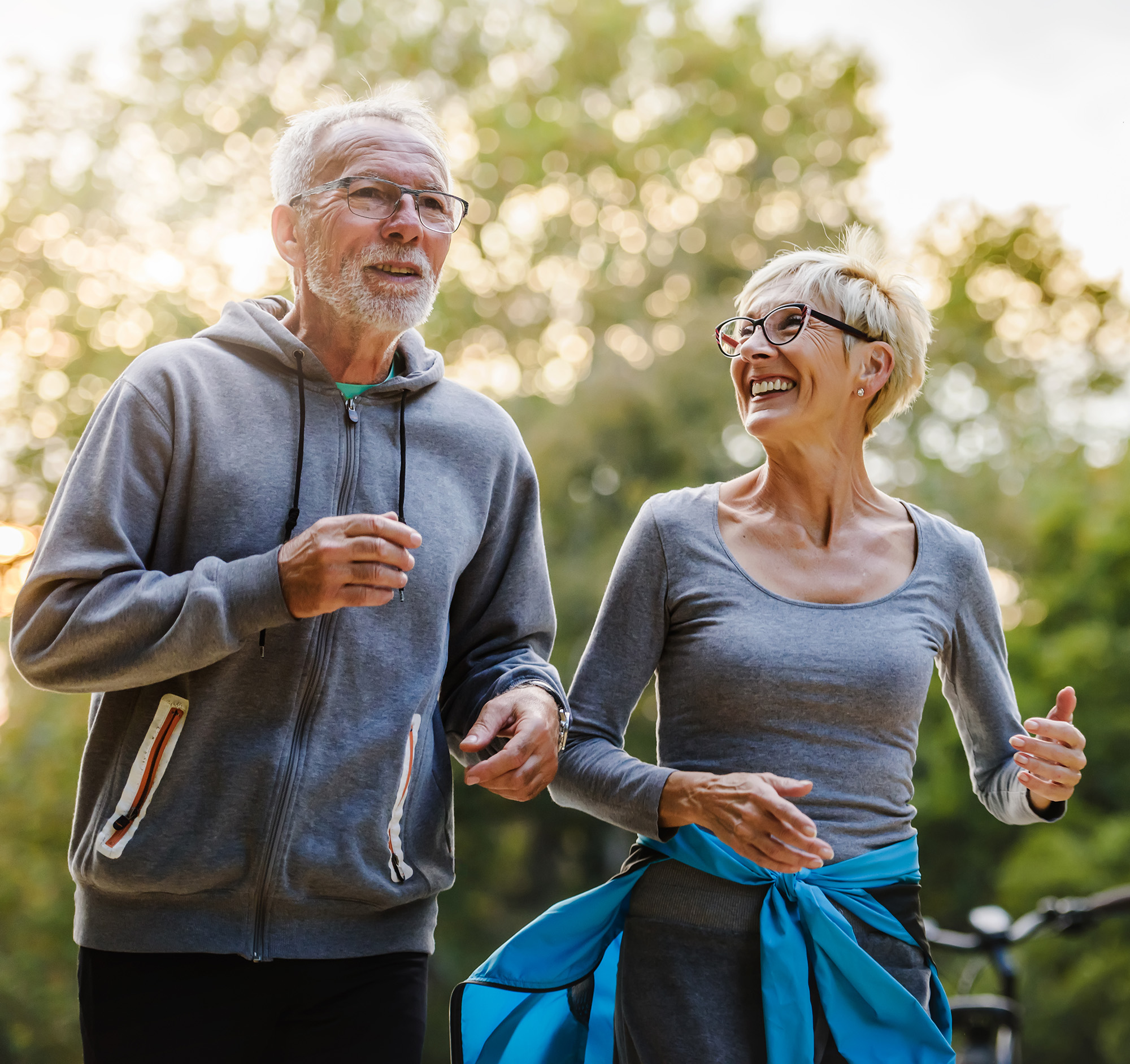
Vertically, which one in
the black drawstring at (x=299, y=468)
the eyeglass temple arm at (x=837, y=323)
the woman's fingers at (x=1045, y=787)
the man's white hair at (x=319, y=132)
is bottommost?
the woman's fingers at (x=1045, y=787)

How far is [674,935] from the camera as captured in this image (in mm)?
1937

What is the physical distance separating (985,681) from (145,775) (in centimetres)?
142

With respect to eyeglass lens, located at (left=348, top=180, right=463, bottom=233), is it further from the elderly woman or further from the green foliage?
the green foliage

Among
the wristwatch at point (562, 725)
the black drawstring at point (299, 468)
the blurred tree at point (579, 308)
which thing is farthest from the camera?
the blurred tree at point (579, 308)

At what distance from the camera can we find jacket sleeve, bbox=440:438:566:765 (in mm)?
2059

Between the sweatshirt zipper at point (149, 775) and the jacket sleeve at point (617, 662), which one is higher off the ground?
the jacket sleeve at point (617, 662)

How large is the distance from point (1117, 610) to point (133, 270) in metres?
9.50

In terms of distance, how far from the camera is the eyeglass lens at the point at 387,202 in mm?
2016

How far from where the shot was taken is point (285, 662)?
181 cm

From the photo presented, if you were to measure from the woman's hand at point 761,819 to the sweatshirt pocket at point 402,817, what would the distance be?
1.41 ft

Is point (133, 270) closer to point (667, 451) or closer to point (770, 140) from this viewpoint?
point (667, 451)

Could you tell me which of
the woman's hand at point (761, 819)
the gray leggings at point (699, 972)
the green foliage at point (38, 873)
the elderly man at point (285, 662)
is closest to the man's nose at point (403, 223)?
the elderly man at point (285, 662)

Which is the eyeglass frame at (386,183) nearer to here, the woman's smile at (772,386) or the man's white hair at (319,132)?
the man's white hair at (319,132)

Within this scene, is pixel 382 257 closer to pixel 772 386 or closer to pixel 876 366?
pixel 772 386
